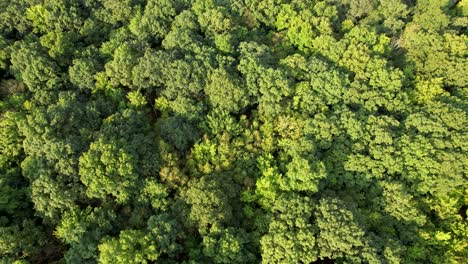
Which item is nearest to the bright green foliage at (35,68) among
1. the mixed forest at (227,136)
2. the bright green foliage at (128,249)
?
the mixed forest at (227,136)

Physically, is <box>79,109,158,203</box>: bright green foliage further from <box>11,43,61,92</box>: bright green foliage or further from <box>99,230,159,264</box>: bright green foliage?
<box>11,43,61,92</box>: bright green foliage

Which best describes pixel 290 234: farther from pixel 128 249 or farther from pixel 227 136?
pixel 128 249

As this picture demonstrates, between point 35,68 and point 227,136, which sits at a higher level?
point 227,136

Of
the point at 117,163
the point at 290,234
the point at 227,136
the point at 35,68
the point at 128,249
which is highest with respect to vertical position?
the point at 227,136

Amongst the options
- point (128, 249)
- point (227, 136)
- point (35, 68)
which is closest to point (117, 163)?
point (128, 249)

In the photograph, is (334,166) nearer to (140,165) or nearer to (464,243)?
(464,243)

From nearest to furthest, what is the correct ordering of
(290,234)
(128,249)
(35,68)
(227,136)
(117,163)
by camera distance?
(128,249) → (290,234) → (117,163) → (227,136) → (35,68)

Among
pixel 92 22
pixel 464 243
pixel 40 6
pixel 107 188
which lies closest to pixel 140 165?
pixel 107 188

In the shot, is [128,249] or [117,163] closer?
[128,249]

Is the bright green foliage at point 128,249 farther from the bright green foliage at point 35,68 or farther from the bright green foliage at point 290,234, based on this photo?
the bright green foliage at point 35,68
